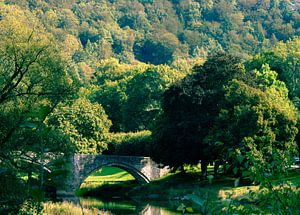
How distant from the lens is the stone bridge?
5059 cm

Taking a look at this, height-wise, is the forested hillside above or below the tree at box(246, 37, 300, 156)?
above

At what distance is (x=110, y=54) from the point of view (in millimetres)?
160500

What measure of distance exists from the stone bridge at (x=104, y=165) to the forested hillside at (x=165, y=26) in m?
101

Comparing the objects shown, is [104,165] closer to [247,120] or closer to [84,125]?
[84,125]

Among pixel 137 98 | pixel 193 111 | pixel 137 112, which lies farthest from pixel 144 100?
pixel 193 111

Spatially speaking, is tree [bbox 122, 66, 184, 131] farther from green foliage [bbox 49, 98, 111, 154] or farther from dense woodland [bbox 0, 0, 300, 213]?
green foliage [bbox 49, 98, 111, 154]

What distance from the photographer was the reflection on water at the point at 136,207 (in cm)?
3574

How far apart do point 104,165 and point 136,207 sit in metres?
12.0

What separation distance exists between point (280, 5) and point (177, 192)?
497 feet

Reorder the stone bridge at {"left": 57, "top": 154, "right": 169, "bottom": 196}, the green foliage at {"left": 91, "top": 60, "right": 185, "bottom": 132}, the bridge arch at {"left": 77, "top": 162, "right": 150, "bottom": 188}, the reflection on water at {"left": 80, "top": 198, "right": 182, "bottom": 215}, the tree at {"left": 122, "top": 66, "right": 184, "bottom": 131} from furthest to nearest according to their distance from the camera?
the green foliage at {"left": 91, "top": 60, "right": 185, "bottom": 132}, the tree at {"left": 122, "top": 66, "right": 184, "bottom": 131}, the bridge arch at {"left": 77, "top": 162, "right": 150, "bottom": 188}, the stone bridge at {"left": 57, "top": 154, "right": 169, "bottom": 196}, the reflection on water at {"left": 80, "top": 198, "right": 182, "bottom": 215}

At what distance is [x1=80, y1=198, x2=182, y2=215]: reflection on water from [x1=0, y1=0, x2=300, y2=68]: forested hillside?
369 feet

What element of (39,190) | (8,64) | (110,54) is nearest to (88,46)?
(110,54)

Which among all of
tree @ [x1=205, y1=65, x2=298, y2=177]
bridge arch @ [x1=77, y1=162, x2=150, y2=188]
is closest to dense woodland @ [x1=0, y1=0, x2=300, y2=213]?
tree @ [x1=205, y1=65, x2=298, y2=177]

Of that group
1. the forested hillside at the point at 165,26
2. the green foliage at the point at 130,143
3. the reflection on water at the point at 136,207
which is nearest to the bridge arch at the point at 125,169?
the green foliage at the point at 130,143
